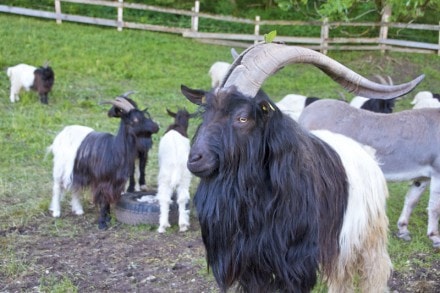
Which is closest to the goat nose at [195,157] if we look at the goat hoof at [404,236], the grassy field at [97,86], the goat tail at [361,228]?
the goat tail at [361,228]

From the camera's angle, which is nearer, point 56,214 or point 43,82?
point 56,214

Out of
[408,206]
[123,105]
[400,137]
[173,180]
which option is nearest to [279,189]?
[400,137]

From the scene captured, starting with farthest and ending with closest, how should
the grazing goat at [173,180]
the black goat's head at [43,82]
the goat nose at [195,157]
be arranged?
1. the black goat's head at [43,82]
2. the grazing goat at [173,180]
3. the goat nose at [195,157]

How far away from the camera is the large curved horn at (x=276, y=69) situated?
3.31 metres

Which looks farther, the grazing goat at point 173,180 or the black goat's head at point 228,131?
the grazing goat at point 173,180

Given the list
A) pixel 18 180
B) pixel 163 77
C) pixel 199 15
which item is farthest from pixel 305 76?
pixel 18 180

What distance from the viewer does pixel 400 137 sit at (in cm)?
596

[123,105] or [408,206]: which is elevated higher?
[123,105]

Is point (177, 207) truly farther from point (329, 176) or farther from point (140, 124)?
point (329, 176)

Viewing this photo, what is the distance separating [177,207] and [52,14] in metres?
16.4

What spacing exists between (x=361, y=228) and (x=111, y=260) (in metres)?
2.57

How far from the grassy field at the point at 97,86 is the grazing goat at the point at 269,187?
1982 mm

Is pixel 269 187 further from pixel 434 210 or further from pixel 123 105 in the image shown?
pixel 123 105

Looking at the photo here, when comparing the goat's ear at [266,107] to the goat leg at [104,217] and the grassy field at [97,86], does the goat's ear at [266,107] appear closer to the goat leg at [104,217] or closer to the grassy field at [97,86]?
the grassy field at [97,86]
